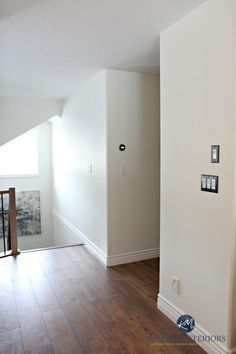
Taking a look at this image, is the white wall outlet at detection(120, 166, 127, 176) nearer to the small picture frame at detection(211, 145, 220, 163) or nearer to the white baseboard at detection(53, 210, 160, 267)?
the white baseboard at detection(53, 210, 160, 267)

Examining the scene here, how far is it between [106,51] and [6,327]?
248 cm

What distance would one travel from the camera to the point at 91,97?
140 inches

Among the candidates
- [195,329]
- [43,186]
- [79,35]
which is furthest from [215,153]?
[43,186]

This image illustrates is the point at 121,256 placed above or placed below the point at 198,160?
below

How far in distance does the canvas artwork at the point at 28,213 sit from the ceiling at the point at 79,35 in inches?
111

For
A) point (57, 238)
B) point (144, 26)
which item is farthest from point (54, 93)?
point (57, 238)

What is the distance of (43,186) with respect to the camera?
18.9 feet

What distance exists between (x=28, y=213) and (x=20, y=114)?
212 cm

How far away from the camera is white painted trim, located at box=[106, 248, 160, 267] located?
3260 mm

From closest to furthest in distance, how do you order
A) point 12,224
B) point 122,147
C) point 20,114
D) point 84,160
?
point 122,147
point 12,224
point 84,160
point 20,114

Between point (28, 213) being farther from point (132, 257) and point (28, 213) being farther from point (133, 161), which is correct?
point (133, 161)

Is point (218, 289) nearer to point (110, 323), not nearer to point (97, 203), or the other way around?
point (110, 323)

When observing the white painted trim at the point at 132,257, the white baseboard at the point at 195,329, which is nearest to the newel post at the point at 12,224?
the white painted trim at the point at 132,257

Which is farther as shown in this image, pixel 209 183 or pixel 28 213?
pixel 28 213
